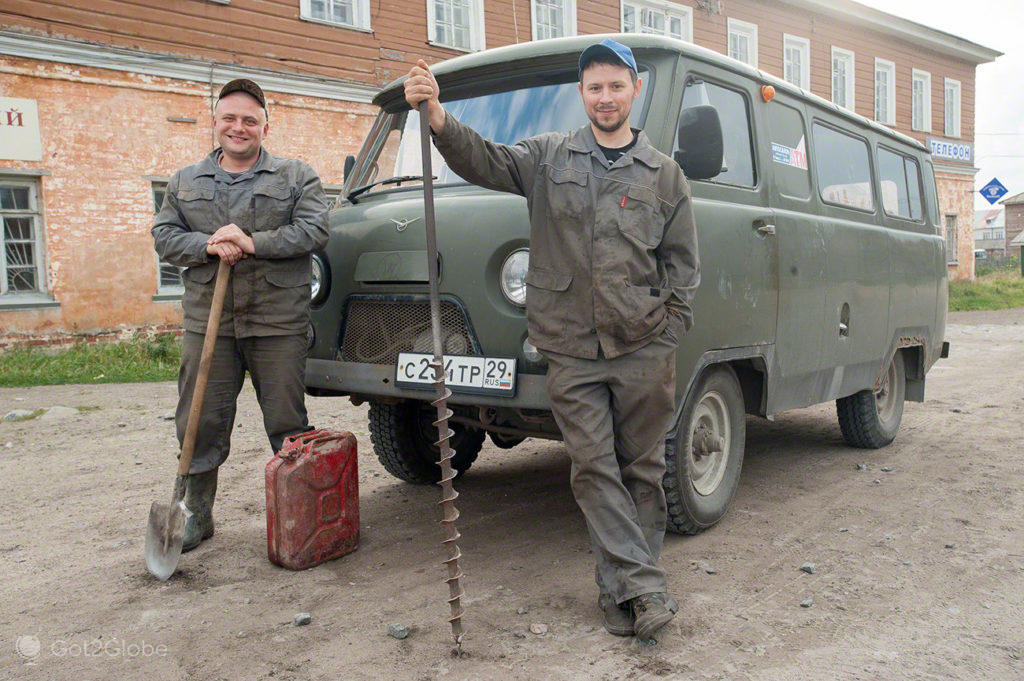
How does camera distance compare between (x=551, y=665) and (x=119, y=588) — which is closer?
(x=551, y=665)

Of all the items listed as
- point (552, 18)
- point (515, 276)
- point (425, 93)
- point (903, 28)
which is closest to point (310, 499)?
point (515, 276)

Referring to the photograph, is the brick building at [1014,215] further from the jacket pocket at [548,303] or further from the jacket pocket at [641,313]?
the jacket pocket at [548,303]

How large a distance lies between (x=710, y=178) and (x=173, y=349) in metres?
9.21

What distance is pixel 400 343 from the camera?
3957mm

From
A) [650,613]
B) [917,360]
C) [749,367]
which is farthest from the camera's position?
[917,360]

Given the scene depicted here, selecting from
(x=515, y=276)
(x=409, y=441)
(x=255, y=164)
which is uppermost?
(x=255, y=164)

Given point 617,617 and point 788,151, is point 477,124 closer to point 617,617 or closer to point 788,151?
point 788,151

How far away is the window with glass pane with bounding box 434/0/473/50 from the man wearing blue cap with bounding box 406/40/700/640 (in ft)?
40.7

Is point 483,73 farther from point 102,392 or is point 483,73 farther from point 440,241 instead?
point 102,392

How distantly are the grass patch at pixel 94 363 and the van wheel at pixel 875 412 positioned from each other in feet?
24.2

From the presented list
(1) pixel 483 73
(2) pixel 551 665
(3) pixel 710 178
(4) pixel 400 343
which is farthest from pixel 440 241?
(2) pixel 551 665

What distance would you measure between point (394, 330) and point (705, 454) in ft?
5.29

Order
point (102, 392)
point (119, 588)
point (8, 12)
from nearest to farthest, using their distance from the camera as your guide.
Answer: point (119, 588) → point (102, 392) → point (8, 12)

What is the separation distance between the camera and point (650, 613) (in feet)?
9.81
